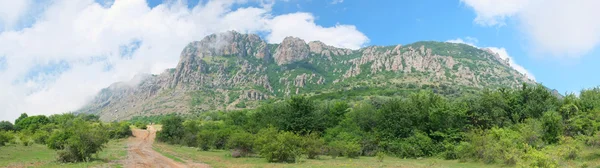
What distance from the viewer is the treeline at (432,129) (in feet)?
104

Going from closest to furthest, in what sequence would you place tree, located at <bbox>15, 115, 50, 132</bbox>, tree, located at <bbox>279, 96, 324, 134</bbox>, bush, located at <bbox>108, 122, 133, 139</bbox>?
1. tree, located at <bbox>279, 96, 324, 134</bbox>
2. bush, located at <bbox>108, 122, 133, 139</bbox>
3. tree, located at <bbox>15, 115, 50, 132</bbox>

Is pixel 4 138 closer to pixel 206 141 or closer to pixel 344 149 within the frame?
pixel 206 141

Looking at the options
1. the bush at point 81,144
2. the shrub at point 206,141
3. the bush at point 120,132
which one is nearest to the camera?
the bush at point 81,144

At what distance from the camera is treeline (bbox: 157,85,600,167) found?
104 ft

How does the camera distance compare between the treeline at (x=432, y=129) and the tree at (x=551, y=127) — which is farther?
the tree at (x=551, y=127)

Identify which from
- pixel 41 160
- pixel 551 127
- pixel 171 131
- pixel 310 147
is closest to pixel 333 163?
pixel 310 147

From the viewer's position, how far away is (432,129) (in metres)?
43.3

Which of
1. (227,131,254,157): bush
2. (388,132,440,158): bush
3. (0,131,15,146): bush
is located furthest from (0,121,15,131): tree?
(388,132,440,158): bush

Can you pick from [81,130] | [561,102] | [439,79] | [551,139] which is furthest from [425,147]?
[439,79]

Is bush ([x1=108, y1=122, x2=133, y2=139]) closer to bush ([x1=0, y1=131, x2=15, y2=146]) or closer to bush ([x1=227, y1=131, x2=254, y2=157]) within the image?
bush ([x1=0, y1=131, x2=15, y2=146])

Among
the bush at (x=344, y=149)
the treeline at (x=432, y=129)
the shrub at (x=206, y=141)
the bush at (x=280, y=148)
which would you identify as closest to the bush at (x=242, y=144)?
the treeline at (x=432, y=129)

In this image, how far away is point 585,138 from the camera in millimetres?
30391

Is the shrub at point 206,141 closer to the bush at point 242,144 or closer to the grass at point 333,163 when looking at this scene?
the bush at point 242,144

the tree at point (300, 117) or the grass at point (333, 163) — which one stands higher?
the tree at point (300, 117)
